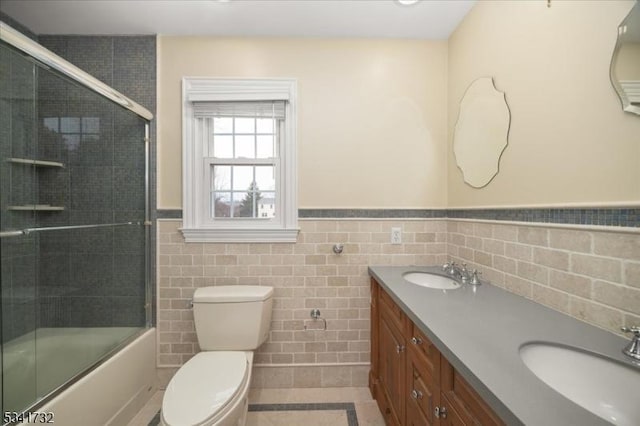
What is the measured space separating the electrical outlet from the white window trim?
2.34ft

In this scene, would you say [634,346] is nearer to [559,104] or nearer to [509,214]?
[509,214]

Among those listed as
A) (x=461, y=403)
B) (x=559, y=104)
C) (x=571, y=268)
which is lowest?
(x=461, y=403)

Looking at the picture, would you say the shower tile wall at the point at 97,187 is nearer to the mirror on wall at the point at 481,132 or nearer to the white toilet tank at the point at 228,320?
the white toilet tank at the point at 228,320

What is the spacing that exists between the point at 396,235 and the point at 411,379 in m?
0.99

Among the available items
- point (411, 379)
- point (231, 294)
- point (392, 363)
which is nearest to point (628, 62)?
point (411, 379)

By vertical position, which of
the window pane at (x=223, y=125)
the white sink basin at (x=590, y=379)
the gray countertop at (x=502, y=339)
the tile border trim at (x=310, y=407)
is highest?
the window pane at (x=223, y=125)

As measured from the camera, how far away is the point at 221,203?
200 cm

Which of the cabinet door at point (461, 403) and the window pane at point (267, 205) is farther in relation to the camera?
the window pane at point (267, 205)

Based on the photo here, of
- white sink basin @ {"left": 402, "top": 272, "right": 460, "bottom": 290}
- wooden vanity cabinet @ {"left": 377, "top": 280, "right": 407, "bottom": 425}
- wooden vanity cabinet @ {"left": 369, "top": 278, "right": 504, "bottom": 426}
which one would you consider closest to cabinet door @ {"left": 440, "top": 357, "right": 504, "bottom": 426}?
wooden vanity cabinet @ {"left": 369, "top": 278, "right": 504, "bottom": 426}

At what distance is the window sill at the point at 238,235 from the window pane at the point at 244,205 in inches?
6.3

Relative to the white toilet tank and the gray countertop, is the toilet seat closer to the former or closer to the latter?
the white toilet tank

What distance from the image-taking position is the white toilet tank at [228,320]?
1.66 meters

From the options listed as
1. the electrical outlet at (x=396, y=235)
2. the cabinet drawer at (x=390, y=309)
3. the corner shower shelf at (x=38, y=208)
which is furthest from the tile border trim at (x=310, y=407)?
the corner shower shelf at (x=38, y=208)

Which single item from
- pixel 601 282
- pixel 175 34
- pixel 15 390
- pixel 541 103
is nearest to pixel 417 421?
pixel 601 282
